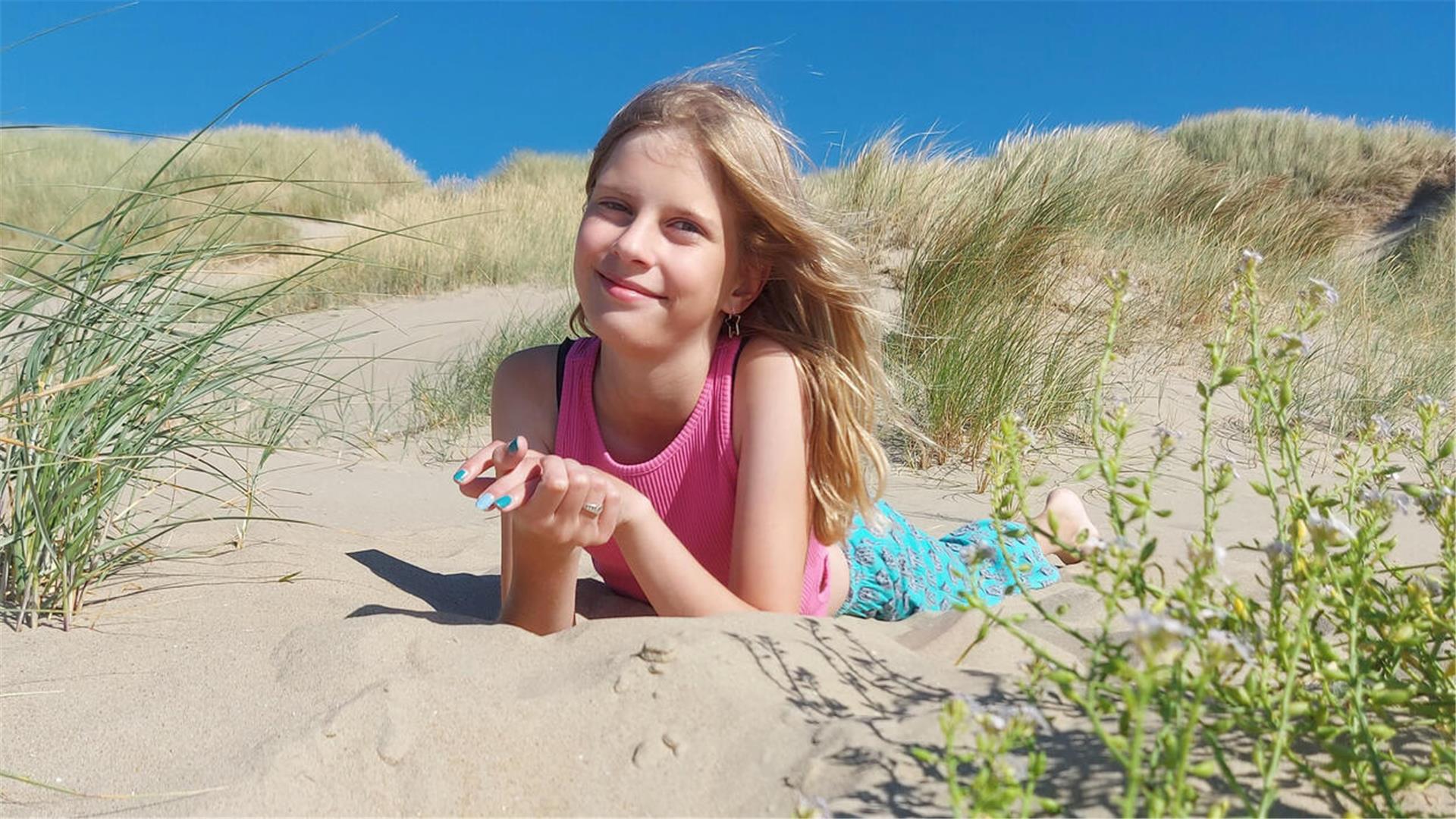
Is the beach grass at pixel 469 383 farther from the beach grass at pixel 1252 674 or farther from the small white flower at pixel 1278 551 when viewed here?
the small white flower at pixel 1278 551

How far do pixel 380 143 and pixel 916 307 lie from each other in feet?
62.8

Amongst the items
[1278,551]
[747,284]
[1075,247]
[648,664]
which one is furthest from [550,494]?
[1075,247]

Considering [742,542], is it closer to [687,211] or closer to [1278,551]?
[687,211]

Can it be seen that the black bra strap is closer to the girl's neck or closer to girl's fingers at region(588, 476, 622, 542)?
the girl's neck

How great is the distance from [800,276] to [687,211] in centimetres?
35

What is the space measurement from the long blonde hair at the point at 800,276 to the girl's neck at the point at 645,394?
0.22 meters

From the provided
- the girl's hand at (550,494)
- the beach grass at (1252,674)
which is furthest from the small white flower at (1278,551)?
the girl's hand at (550,494)

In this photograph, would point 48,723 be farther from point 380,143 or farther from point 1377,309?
point 380,143

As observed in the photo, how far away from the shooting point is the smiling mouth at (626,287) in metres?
2.27

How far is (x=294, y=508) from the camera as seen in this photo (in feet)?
11.1

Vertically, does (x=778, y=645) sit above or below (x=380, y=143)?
below

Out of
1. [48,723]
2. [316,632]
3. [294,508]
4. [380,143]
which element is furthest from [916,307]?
[380,143]

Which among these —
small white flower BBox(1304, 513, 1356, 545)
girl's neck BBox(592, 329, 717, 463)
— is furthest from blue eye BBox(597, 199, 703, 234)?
small white flower BBox(1304, 513, 1356, 545)

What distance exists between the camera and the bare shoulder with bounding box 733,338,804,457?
7.89 ft
